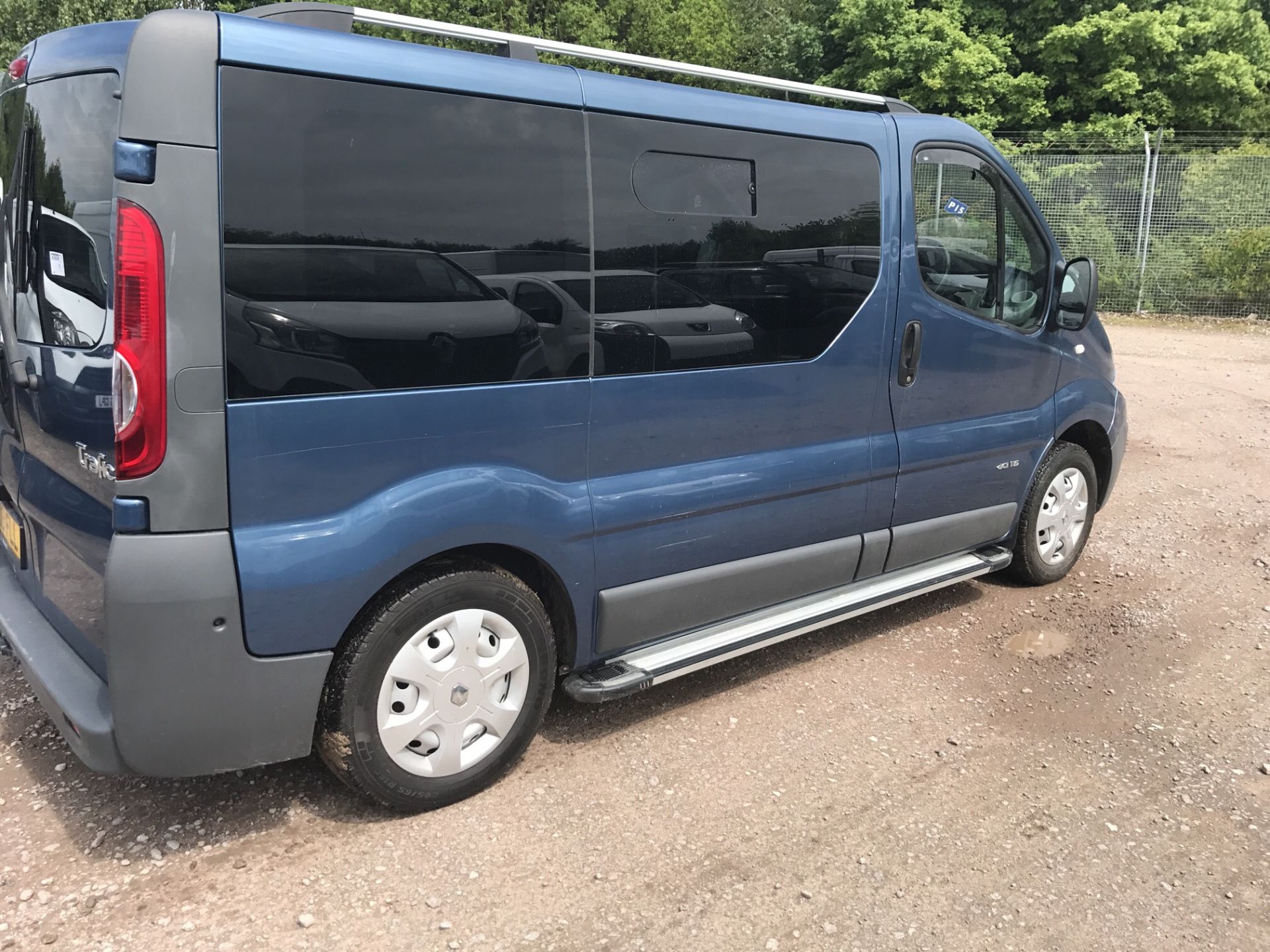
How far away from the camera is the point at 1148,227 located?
1614 centimetres

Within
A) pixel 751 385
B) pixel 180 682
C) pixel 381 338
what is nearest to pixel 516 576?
pixel 381 338

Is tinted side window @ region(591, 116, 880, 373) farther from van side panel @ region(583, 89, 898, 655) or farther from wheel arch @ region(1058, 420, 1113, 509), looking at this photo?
wheel arch @ region(1058, 420, 1113, 509)

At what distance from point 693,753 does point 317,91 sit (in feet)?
8.01

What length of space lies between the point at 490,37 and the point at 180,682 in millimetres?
2041

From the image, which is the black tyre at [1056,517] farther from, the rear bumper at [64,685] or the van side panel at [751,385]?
the rear bumper at [64,685]

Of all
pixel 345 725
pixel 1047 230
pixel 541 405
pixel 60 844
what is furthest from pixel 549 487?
pixel 1047 230

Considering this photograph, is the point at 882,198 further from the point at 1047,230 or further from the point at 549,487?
the point at 549,487

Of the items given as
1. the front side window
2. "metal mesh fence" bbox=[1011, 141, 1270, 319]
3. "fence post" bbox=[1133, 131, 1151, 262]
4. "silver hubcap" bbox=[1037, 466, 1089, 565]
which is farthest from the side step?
"fence post" bbox=[1133, 131, 1151, 262]

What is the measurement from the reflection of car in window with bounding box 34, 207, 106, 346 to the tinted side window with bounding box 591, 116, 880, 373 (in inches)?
55.7

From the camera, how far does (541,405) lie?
3.12 metres

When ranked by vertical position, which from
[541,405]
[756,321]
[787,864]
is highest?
[756,321]

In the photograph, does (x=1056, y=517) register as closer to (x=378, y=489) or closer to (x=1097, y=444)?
(x=1097, y=444)

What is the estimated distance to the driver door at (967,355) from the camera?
4234 mm

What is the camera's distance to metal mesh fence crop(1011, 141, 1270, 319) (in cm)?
1577
